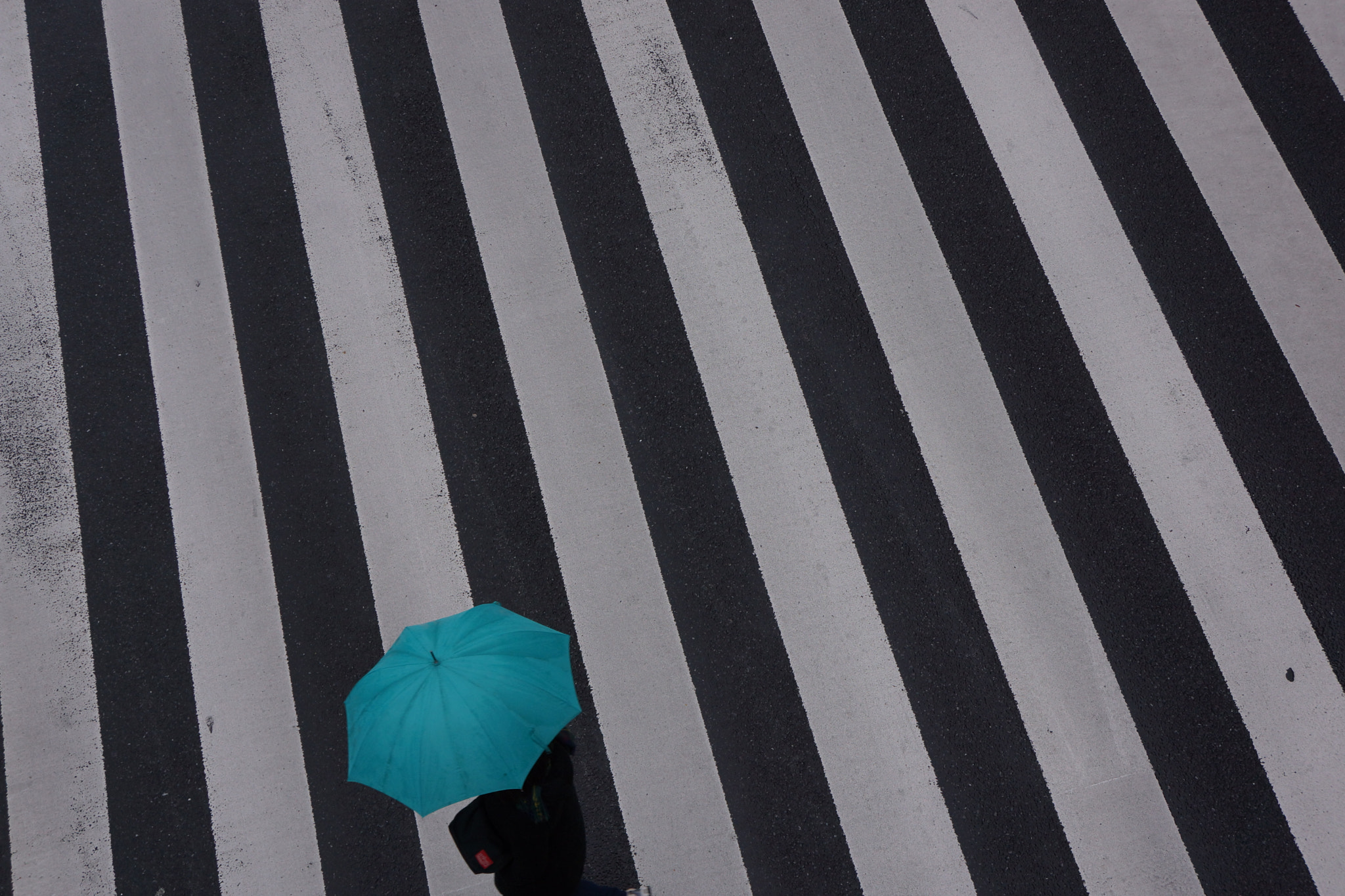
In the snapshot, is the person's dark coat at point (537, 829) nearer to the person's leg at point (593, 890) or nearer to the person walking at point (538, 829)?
the person walking at point (538, 829)

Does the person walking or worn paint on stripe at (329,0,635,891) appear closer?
the person walking

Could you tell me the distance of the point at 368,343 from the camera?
468cm

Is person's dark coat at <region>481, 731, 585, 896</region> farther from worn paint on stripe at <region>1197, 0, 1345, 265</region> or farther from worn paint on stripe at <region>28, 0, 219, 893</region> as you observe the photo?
worn paint on stripe at <region>1197, 0, 1345, 265</region>

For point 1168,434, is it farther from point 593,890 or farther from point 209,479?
point 209,479

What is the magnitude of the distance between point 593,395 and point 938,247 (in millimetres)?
2013

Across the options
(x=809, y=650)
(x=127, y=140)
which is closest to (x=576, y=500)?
(x=809, y=650)

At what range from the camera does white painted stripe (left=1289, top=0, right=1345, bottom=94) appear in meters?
4.91

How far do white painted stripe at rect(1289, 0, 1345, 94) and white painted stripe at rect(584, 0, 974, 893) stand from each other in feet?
11.2

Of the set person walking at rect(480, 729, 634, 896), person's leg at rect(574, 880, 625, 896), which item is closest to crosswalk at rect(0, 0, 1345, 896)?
person's leg at rect(574, 880, 625, 896)

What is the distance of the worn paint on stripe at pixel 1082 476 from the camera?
396 centimetres

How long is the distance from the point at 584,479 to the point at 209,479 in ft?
6.31

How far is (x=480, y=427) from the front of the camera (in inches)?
179

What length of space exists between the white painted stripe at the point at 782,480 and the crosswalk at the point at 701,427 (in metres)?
0.02

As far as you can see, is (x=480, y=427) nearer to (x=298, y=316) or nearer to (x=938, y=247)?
(x=298, y=316)
